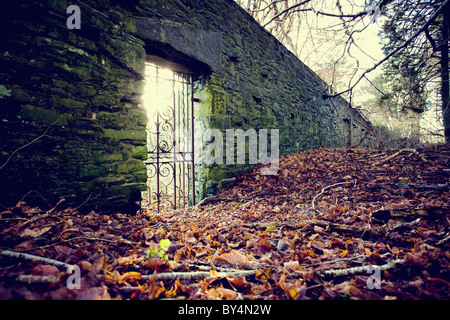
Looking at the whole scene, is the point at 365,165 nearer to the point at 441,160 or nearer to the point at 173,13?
the point at 441,160

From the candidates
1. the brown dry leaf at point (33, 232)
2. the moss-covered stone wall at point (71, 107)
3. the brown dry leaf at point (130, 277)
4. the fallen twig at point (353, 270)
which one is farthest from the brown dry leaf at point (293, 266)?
the moss-covered stone wall at point (71, 107)

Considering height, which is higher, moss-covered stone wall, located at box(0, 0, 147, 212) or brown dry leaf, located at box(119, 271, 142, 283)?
moss-covered stone wall, located at box(0, 0, 147, 212)

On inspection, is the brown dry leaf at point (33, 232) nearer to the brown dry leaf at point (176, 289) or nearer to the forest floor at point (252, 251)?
the forest floor at point (252, 251)

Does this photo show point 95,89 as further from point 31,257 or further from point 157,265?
point 157,265

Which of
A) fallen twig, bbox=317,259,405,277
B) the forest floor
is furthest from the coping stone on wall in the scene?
fallen twig, bbox=317,259,405,277

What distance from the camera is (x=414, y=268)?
1147 mm

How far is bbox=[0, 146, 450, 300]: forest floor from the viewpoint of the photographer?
1008 mm

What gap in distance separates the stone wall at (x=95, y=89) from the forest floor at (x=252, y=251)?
36 cm

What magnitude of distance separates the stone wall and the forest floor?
0.36 meters

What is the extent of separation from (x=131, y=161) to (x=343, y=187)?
3.00 m

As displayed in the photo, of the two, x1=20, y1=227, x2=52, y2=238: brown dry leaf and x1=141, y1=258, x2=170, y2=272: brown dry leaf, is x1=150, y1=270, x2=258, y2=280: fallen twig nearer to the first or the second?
x1=141, y1=258, x2=170, y2=272: brown dry leaf

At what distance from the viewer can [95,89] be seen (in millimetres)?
2346

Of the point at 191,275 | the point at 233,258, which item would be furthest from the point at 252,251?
the point at 191,275
